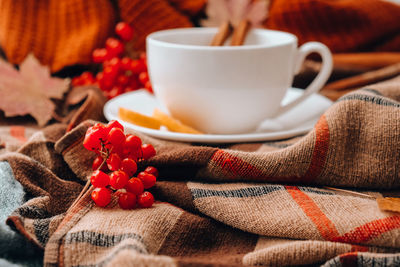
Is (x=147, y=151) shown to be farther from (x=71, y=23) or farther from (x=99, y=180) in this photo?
(x=71, y=23)

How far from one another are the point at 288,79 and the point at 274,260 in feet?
1.59

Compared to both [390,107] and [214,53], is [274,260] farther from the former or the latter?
[214,53]

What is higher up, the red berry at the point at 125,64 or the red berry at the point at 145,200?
the red berry at the point at 125,64

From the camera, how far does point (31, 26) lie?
44.1 inches

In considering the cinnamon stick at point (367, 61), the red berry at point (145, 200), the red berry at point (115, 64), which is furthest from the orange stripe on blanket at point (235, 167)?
the cinnamon stick at point (367, 61)

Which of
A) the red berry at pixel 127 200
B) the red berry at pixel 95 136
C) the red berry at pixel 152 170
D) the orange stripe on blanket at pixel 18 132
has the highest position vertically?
the red berry at pixel 95 136

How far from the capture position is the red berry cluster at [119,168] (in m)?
0.54

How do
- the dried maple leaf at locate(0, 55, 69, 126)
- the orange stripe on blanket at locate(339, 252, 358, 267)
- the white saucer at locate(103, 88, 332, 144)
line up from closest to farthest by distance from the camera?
the orange stripe on blanket at locate(339, 252, 358, 267) < the white saucer at locate(103, 88, 332, 144) < the dried maple leaf at locate(0, 55, 69, 126)

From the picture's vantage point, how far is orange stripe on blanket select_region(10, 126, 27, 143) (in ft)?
2.61

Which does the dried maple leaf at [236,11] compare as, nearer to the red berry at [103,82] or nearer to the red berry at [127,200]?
the red berry at [103,82]

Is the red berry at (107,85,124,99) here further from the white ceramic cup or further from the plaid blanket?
the plaid blanket

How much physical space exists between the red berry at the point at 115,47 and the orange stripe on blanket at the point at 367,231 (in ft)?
2.57

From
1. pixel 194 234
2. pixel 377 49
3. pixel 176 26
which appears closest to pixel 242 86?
pixel 194 234

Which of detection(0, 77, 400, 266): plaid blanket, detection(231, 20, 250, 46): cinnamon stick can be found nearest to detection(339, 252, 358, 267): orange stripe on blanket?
detection(0, 77, 400, 266): plaid blanket
